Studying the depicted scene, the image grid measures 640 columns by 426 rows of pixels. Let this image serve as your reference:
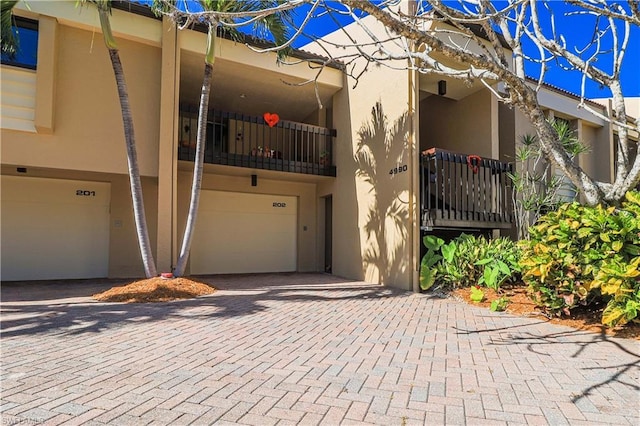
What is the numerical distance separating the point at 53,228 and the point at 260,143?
21.2 ft

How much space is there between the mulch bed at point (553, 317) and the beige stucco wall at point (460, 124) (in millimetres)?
4140

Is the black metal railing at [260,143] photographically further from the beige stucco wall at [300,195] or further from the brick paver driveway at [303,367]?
the brick paver driveway at [303,367]

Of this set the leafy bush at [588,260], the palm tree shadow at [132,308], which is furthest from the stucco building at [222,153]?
the leafy bush at [588,260]

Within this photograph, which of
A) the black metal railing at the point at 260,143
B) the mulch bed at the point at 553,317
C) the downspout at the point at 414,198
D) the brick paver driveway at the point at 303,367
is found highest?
the black metal railing at the point at 260,143

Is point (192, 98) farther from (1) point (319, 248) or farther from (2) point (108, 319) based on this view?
(2) point (108, 319)

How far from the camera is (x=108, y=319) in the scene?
18.6 feet

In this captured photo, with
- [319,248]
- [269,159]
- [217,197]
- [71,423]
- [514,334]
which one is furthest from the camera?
[319,248]

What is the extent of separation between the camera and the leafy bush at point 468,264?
767cm

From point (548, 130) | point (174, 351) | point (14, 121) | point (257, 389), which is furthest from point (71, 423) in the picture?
point (14, 121)

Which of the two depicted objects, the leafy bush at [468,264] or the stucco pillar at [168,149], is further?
the stucco pillar at [168,149]

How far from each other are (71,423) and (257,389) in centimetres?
132

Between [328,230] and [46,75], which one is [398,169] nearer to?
[328,230]

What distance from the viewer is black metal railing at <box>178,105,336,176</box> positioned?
10.3 meters

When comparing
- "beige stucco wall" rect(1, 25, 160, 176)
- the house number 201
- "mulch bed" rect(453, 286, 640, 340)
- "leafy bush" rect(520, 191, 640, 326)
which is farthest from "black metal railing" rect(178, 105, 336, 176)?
"leafy bush" rect(520, 191, 640, 326)
